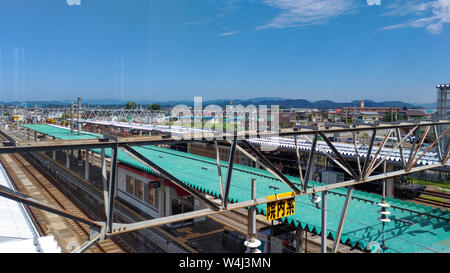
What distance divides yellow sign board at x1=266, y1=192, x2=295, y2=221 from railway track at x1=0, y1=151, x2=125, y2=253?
1.97 meters

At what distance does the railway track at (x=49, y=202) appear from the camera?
26.2ft

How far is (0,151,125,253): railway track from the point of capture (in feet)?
26.2

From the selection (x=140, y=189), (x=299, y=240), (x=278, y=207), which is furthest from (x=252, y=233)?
(x=140, y=189)

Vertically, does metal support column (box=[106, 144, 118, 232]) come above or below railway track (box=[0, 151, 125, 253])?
above

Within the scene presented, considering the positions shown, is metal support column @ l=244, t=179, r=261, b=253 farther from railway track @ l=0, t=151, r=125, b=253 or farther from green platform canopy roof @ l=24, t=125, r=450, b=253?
railway track @ l=0, t=151, r=125, b=253

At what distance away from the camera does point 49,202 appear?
1219 cm

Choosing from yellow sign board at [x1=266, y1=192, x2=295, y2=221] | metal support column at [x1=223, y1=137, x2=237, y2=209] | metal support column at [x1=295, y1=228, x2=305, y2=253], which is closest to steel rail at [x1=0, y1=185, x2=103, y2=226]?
metal support column at [x1=223, y1=137, x2=237, y2=209]

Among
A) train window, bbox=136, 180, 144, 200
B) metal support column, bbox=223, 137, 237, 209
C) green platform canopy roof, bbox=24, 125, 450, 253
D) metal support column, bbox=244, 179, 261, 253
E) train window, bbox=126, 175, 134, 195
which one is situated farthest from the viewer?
train window, bbox=126, 175, 134, 195

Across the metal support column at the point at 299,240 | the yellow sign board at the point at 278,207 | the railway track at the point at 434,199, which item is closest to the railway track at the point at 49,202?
the yellow sign board at the point at 278,207

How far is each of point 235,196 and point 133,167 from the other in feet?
15.9

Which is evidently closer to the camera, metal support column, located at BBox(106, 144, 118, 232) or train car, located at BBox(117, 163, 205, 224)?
metal support column, located at BBox(106, 144, 118, 232)

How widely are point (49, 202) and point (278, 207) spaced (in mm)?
11448
